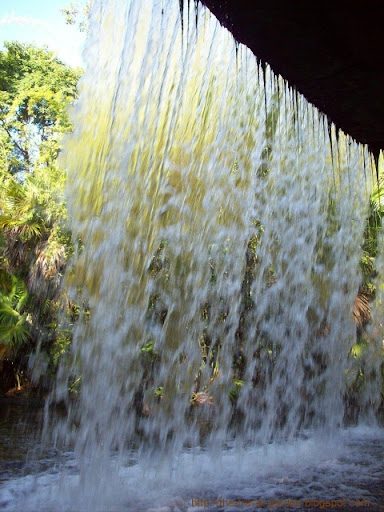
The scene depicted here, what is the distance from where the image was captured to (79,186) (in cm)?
555

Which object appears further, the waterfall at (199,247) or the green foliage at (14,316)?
the green foliage at (14,316)

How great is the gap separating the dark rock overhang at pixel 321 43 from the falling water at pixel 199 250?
0.77ft

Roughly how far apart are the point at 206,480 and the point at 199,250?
10.4 feet

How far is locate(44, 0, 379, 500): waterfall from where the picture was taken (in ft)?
17.1

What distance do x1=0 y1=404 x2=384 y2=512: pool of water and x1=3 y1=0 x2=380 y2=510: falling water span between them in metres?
0.26

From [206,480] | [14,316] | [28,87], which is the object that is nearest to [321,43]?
[206,480]

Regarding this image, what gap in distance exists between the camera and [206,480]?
4.57 metres

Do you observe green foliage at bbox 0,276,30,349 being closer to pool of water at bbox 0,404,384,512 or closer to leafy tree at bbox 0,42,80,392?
leafy tree at bbox 0,42,80,392

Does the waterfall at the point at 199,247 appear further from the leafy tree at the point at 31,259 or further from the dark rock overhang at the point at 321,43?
the leafy tree at the point at 31,259

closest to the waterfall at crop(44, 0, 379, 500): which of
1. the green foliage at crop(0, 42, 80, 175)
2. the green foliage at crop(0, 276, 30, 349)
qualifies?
the green foliage at crop(0, 276, 30, 349)

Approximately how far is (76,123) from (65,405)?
17.1 ft

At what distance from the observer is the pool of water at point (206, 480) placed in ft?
12.5

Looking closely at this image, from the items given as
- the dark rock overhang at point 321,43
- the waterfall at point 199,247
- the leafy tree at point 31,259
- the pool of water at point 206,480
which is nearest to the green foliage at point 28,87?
the leafy tree at point 31,259

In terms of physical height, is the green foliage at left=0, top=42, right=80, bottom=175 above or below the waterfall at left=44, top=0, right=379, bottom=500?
above
